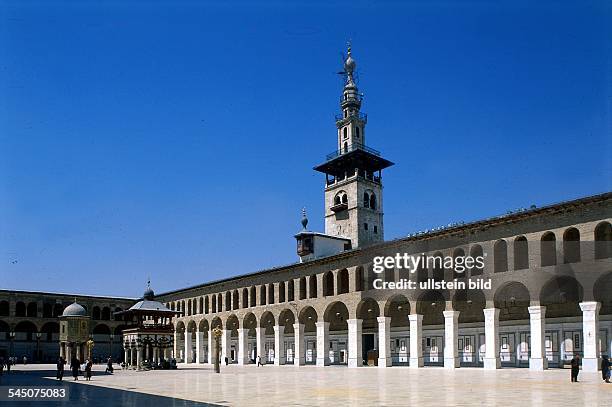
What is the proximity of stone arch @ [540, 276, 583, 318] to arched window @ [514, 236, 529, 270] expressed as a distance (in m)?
2.37

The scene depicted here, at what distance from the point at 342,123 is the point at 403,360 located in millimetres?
35712

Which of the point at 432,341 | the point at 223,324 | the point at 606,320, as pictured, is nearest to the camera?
the point at 606,320

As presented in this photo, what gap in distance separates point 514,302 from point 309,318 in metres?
24.7

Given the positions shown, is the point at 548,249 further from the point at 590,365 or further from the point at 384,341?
the point at 384,341

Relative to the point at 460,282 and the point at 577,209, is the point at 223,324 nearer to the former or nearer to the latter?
the point at 460,282

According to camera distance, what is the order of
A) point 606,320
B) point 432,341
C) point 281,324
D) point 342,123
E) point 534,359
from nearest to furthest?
point 534,359 → point 606,320 → point 432,341 → point 281,324 → point 342,123

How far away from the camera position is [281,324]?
202ft

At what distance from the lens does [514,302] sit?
47.8 meters

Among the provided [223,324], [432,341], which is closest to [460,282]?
[432,341]

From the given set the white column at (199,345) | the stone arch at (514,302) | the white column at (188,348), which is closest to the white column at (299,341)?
the stone arch at (514,302)

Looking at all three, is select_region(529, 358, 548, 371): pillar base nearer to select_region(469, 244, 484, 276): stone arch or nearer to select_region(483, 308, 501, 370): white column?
select_region(483, 308, 501, 370): white column

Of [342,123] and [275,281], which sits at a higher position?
[342,123]

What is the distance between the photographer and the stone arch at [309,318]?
58.7 m

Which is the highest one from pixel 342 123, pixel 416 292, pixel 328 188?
pixel 342 123
